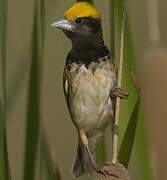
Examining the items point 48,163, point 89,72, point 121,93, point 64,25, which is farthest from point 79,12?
point 48,163

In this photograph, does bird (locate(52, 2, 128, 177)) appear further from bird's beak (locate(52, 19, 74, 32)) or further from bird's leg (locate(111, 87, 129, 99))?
bird's leg (locate(111, 87, 129, 99))

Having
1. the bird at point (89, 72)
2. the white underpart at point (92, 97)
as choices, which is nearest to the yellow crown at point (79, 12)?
the bird at point (89, 72)

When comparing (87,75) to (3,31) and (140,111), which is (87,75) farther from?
(3,31)

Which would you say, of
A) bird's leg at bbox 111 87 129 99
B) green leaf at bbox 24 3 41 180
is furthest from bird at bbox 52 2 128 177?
green leaf at bbox 24 3 41 180

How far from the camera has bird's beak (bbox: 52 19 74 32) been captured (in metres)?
1.43

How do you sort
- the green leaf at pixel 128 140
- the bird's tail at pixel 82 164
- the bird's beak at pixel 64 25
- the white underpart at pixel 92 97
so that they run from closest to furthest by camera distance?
1. the green leaf at pixel 128 140
2. the bird's beak at pixel 64 25
3. the white underpart at pixel 92 97
4. the bird's tail at pixel 82 164

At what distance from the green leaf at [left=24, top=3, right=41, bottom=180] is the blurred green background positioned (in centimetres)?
1

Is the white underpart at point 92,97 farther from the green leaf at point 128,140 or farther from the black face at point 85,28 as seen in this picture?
the green leaf at point 128,140

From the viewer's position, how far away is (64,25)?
57.0 inches

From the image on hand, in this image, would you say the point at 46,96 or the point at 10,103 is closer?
the point at 10,103

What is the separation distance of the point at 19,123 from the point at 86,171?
0.96 m

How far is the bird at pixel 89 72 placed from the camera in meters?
1.51

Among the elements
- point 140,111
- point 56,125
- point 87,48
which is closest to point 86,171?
point 87,48

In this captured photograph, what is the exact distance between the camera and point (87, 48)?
60.9 inches
